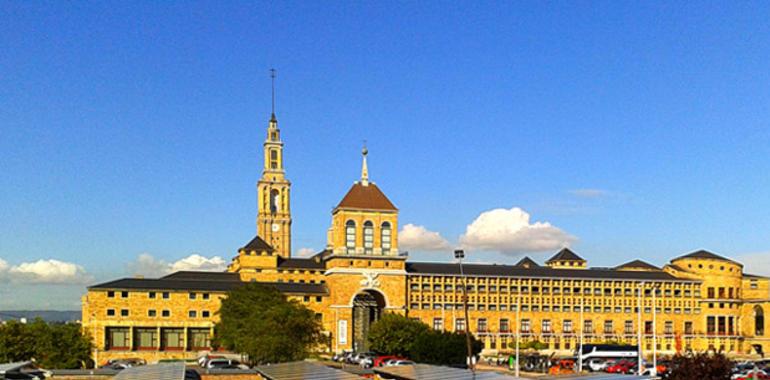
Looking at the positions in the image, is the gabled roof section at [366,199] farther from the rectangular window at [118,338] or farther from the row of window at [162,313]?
the rectangular window at [118,338]

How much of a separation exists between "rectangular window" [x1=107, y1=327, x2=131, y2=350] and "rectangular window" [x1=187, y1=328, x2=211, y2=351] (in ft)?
19.9

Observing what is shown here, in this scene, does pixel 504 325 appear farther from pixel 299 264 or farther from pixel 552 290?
pixel 299 264

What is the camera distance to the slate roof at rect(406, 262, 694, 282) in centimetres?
10244

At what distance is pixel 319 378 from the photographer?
35.5 meters

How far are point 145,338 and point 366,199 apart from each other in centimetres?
2730

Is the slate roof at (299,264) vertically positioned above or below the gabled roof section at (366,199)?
below

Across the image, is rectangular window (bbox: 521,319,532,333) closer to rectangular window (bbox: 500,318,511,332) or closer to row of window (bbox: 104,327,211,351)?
rectangular window (bbox: 500,318,511,332)

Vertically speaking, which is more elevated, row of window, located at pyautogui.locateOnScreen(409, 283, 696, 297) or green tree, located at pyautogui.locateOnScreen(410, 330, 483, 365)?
row of window, located at pyautogui.locateOnScreen(409, 283, 696, 297)

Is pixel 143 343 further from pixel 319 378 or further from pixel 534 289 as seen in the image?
pixel 319 378

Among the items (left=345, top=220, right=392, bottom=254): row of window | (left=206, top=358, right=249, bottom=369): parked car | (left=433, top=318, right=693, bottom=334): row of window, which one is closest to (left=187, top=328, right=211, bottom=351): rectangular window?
(left=345, top=220, right=392, bottom=254): row of window

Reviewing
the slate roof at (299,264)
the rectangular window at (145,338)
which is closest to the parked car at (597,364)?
the rectangular window at (145,338)

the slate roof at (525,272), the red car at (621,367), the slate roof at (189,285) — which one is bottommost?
the red car at (621,367)

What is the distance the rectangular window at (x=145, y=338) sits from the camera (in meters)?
88.0

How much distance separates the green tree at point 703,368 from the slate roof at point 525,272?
6867cm
